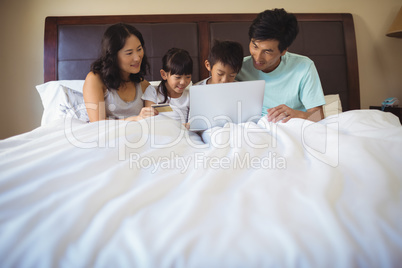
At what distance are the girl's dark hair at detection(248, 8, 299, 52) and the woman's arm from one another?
0.90 m

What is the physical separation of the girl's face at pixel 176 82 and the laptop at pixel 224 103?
0.46 metres

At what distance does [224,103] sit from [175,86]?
0.53 metres

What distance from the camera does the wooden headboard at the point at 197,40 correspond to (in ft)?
7.04

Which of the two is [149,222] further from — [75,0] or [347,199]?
[75,0]

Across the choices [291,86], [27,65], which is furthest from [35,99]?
[291,86]

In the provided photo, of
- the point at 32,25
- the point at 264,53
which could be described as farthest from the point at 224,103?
the point at 32,25

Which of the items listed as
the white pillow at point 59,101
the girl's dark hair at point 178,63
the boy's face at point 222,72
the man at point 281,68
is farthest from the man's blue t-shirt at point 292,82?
the white pillow at point 59,101

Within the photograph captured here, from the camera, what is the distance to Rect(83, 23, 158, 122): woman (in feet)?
4.63

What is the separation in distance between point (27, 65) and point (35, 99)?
288mm

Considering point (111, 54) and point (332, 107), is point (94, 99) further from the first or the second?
point (332, 107)

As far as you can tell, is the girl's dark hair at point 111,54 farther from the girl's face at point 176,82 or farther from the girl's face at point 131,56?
the girl's face at point 176,82

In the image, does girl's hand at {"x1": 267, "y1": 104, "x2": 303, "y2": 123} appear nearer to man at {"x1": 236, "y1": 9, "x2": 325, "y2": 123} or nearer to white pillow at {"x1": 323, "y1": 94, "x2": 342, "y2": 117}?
man at {"x1": 236, "y1": 9, "x2": 325, "y2": 123}

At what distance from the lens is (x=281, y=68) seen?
1.67m

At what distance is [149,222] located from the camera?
1.65 feet
